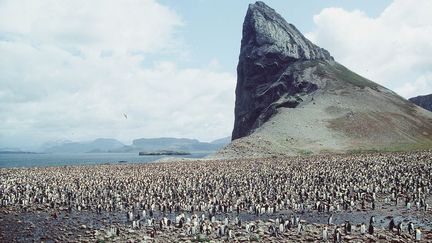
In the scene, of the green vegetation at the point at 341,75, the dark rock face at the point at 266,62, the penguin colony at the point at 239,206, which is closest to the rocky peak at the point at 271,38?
the dark rock face at the point at 266,62

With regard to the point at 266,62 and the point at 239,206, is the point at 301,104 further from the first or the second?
the point at 239,206

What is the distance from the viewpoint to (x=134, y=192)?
34250 millimetres

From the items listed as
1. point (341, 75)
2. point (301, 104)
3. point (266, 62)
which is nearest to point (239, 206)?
point (301, 104)

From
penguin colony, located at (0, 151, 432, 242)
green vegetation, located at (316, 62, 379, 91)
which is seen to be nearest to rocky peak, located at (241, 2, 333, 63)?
green vegetation, located at (316, 62, 379, 91)

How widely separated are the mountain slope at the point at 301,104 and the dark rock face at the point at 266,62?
14.2 inches

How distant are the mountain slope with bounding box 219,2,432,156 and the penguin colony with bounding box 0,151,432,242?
145 ft

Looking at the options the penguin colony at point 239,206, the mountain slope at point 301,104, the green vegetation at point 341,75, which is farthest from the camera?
the green vegetation at point 341,75

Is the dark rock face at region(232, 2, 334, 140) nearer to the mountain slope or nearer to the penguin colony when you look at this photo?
the mountain slope

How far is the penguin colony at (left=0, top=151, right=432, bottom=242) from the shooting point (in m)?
20.2

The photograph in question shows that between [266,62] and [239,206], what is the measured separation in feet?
453

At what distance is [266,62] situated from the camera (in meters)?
161

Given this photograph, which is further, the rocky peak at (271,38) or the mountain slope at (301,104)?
the rocky peak at (271,38)

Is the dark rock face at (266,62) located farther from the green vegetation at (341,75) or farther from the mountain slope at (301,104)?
the green vegetation at (341,75)

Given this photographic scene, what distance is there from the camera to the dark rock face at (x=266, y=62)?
148000 millimetres
